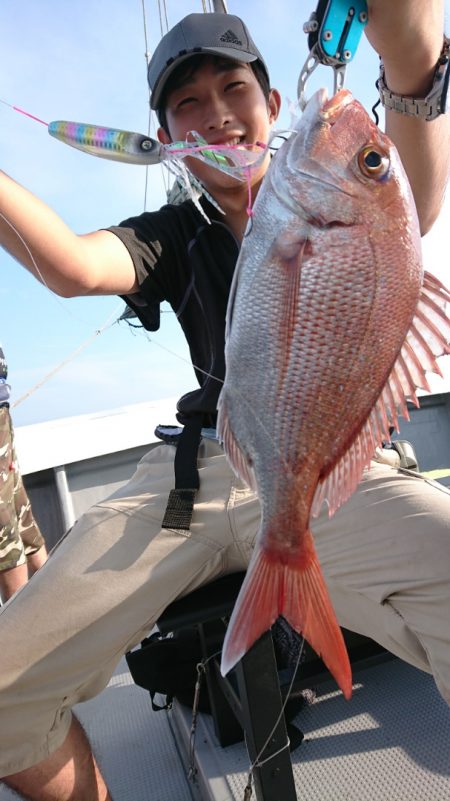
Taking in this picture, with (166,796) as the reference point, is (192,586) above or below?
above

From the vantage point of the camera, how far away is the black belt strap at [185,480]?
75.0 inches

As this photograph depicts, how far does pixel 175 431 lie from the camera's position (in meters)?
2.33

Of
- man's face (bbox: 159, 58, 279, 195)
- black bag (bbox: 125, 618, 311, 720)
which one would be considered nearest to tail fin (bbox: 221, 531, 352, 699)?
black bag (bbox: 125, 618, 311, 720)

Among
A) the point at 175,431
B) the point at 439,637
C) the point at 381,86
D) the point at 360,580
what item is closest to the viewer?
the point at 439,637

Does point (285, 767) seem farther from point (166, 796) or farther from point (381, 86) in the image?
Result: point (381, 86)

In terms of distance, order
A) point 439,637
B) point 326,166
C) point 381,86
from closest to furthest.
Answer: point 326,166, point 439,637, point 381,86

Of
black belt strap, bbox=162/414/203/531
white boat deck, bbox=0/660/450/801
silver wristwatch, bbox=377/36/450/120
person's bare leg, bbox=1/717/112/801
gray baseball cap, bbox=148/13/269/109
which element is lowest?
white boat deck, bbox=0/660/450/801

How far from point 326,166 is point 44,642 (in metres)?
1.62

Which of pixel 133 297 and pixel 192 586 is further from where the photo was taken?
pixel 133 297

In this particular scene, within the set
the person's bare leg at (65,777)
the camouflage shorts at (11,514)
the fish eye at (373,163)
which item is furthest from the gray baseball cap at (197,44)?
the person's bare leg at (65,777)

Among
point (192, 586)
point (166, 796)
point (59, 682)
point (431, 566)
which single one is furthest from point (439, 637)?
point (166, 796)

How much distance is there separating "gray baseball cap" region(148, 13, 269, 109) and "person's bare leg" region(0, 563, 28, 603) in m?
2.70

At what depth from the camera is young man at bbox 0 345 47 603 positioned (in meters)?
3.23

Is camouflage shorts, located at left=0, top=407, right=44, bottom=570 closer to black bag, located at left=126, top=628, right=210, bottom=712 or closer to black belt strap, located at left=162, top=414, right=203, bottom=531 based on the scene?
black bag, located at left=126, top=628, right=210, bottom=712
